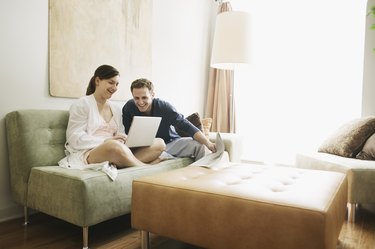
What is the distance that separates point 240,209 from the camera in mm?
1186

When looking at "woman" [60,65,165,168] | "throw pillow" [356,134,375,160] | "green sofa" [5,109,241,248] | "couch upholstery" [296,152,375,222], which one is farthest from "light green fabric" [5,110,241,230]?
"throw pillow" [356,134,375,160]

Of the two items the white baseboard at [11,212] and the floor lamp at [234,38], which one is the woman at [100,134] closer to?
the white baseboard at [11,212]

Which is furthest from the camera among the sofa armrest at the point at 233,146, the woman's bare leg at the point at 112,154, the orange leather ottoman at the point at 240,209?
the sofa armrest at the point at 233,146

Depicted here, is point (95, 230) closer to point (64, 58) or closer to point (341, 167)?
point (64, 58)

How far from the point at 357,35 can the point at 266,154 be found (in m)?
1.66

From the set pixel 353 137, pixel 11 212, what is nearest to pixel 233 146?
pixel 353 137

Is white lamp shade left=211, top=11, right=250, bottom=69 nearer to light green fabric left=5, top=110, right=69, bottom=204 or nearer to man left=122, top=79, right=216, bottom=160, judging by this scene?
man left=122, top=79, right=216, bottom=160

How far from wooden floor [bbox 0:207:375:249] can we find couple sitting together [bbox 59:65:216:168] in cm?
40

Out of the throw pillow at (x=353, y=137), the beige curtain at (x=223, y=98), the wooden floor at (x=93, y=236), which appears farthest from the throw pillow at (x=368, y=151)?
the beige curtain at (x=223, y=98)

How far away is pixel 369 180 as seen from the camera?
6.63 feet

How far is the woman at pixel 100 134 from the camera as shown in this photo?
1839 mm

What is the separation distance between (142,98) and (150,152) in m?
0.40

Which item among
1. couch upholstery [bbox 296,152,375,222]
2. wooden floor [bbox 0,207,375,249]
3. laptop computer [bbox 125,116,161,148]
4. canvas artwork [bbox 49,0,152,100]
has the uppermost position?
canvas artwork [bbox 49,0,152,100]

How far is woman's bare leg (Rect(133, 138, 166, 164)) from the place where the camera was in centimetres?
212
